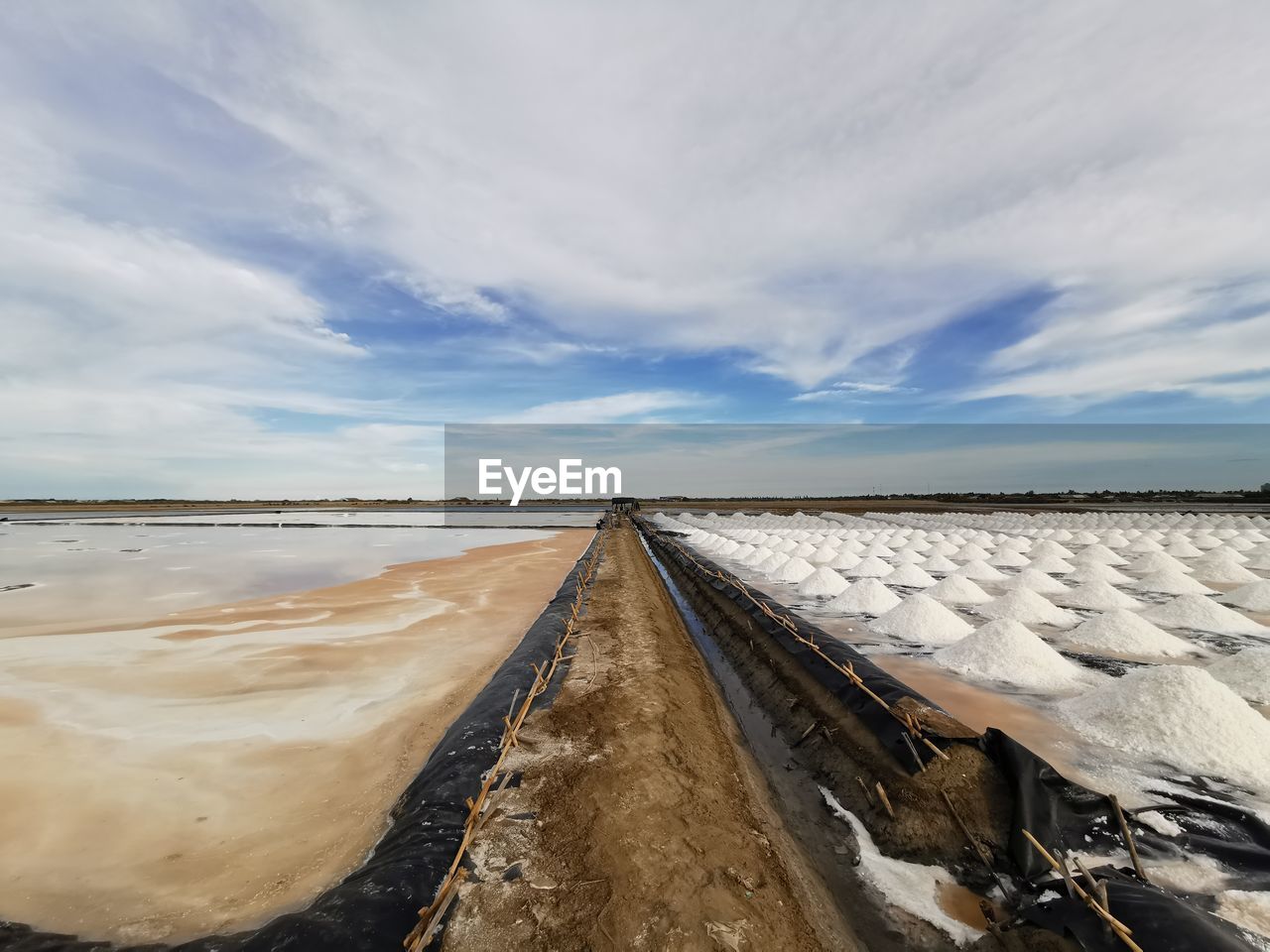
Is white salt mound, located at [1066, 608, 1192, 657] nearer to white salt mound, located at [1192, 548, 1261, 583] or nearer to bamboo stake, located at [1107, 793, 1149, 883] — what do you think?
bamboo stake, located at [1107, 793, 1149, 883]

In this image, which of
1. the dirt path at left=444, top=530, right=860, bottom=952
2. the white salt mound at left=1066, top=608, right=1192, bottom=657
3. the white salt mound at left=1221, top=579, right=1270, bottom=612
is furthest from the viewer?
the white salt mound at left=1221, top=579, right=1270, bottom=612

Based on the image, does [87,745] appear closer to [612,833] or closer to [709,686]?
[612,833]

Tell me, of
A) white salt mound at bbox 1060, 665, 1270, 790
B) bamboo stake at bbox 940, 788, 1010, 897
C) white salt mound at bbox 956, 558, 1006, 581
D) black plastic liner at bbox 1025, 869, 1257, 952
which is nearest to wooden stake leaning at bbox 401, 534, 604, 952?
black plastic liner at bbox 1025, 869, 1257, 952

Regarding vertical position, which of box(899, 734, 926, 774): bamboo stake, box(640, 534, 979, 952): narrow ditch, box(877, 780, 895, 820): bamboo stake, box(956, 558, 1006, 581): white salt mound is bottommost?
box(640, 534, 979, 952): narrow ditch

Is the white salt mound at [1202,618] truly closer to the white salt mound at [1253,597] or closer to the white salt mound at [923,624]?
the white salt mound at [1253,597]

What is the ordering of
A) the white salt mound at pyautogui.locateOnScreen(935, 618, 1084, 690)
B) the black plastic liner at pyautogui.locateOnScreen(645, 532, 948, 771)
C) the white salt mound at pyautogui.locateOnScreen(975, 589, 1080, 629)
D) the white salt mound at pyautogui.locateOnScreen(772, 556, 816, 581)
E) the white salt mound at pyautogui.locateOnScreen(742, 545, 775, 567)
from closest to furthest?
the black plastic liner at pyautogui.locateOnScreen(645, 532, 948, 771), the white salt mound at pyautogui.locateOnScreen(935, 618, 1084, 690), the white salt mound at pyautogui.locateOnScreen(975, 589, 1080, 629), the white salt mound at pyautogui.locateOnScreen(772, 556, 816, 581), the white salt mound at pyautogui.locateOnScreen(742, 545, 775, 567)

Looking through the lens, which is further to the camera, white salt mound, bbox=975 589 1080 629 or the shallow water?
the shallow water

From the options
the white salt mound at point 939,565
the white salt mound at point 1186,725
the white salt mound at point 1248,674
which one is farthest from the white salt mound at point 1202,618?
the white salt mound at point 1186,725

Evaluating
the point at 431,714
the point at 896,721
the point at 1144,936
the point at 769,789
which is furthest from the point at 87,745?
the point at 1144,936

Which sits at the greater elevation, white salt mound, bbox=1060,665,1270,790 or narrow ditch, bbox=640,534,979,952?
white salt mound, bbox=1060,665,1270,790
